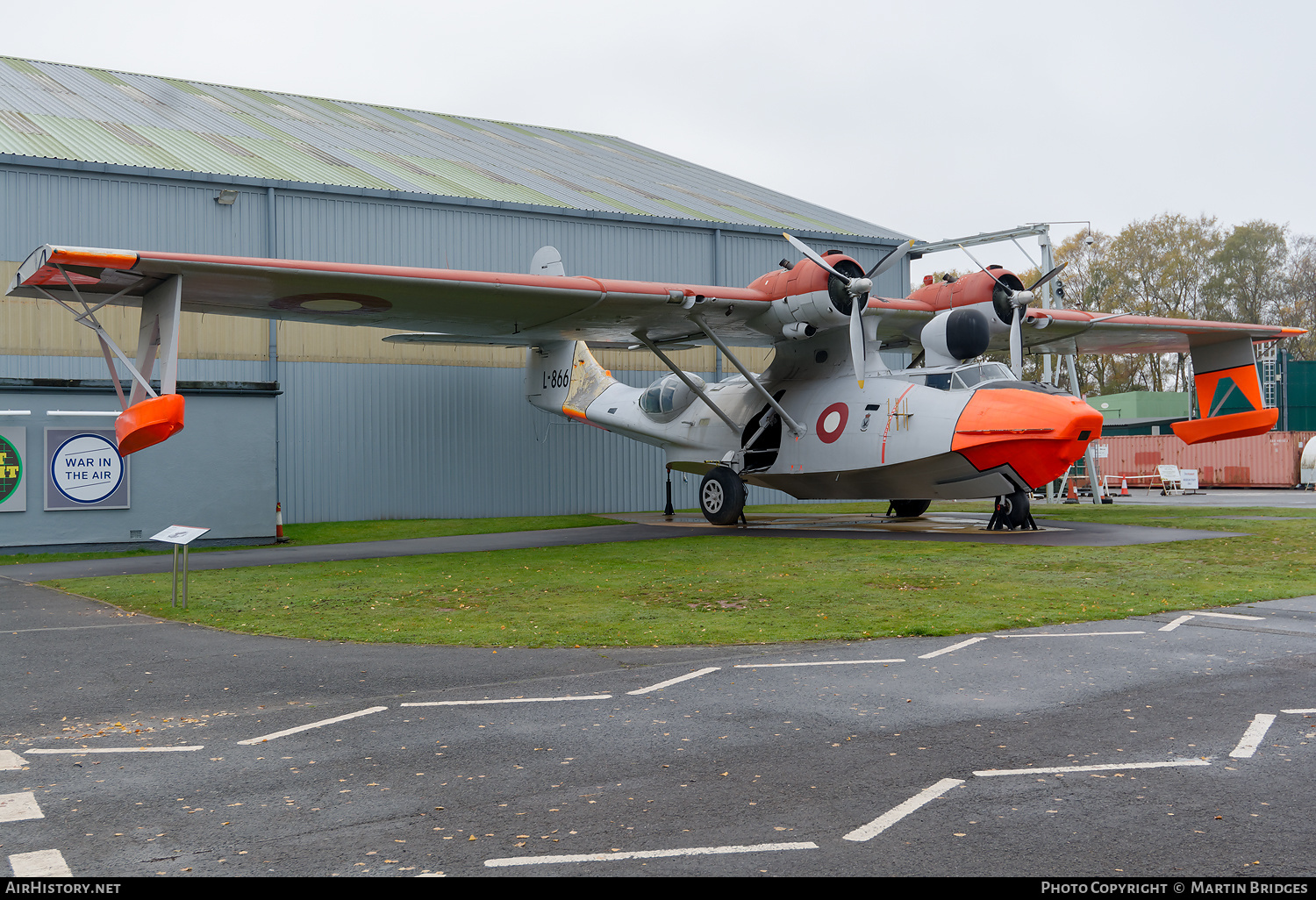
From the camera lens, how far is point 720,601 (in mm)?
10516

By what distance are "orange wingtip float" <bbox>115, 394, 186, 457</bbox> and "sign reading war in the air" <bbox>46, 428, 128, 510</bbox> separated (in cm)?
548

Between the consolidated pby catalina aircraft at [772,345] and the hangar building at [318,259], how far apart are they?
8.59ft

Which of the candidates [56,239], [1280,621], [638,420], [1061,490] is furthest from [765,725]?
[1061,490]

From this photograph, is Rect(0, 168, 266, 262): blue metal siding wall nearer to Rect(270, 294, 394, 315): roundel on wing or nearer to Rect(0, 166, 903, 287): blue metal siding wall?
Rect(0, 166, 903, 287): blue metal siding wall

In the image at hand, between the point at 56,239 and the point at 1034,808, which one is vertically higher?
the point at 56,239

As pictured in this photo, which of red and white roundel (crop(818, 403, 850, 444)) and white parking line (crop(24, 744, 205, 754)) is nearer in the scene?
white parking line (crop(24, 744, 205, 754))

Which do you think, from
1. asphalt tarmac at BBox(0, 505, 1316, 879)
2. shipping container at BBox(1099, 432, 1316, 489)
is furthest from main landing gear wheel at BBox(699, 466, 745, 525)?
shipping container at BBox(1099, 432, 1316, 489)

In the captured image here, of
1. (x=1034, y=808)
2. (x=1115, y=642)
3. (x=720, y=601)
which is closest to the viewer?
(x=1034, y=808)

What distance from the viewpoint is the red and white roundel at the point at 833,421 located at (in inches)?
766

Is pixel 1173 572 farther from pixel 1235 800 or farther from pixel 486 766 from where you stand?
pixel 486 766

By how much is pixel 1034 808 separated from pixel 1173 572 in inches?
358

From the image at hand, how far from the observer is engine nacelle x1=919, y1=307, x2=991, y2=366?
1917cm

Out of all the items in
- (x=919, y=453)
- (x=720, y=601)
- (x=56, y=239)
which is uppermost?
(x=56, y=239)

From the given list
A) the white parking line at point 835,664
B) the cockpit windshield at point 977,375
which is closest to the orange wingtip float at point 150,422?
the white parking line at point 835,664
